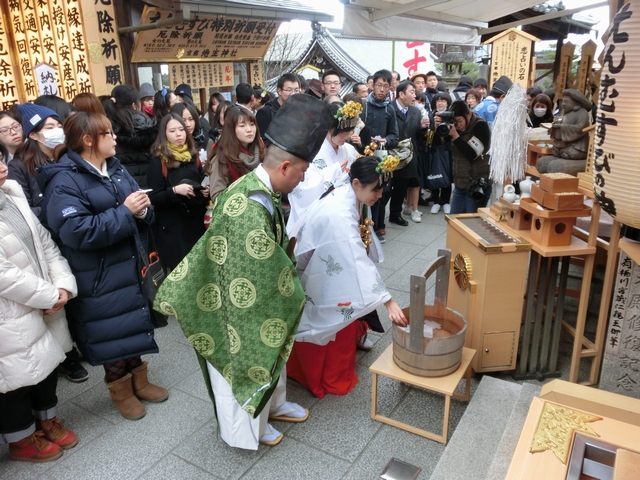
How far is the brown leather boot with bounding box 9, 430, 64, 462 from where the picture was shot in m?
3.10

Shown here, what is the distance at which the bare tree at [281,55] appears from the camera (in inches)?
891

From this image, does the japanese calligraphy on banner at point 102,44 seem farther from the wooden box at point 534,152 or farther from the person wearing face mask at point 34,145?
the wooden box at point 534,152

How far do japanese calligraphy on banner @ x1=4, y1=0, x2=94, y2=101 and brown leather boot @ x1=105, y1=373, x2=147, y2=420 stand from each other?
525cm

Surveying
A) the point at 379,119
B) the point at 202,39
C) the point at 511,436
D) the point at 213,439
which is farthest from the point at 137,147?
the point at 202,39

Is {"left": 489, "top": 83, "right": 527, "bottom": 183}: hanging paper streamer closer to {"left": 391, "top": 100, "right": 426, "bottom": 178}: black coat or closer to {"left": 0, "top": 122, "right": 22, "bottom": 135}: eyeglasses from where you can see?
{"left": 391, "top": 100, "right": 426, "bottom": 178}: black coat

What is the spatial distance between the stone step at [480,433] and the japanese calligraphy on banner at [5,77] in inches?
282

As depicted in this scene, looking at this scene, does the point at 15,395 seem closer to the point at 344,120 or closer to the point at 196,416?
the point at 196,416

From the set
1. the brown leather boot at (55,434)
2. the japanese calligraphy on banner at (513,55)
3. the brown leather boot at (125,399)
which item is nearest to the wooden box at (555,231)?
the brown leather boot at (125,399)

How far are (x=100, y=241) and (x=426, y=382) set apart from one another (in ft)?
7.51

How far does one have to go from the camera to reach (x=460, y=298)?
3.88 meters

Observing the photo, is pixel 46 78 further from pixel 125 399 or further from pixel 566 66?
pixel 566 66

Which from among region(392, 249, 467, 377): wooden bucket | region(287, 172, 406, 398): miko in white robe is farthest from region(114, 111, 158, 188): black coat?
region(392, 249, 467, 377): wooden bucket

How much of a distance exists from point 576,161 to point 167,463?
3.67 m

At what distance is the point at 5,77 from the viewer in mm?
6688
